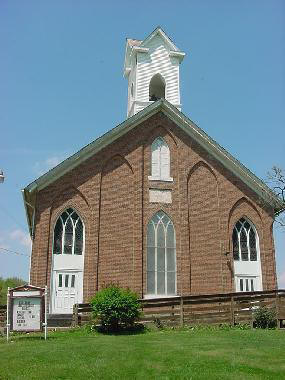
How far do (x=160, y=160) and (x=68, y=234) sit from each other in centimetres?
596

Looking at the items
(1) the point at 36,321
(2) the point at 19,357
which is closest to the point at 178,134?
(1) the point at 36,321

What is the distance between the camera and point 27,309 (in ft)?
53.7

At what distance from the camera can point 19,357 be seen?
39.4 ft

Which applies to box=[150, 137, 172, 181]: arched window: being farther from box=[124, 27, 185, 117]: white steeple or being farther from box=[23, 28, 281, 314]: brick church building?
box=[124, 27, 185, 117]: white steeple

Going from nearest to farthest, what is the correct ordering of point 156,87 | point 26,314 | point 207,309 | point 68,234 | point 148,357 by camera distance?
1. point 148,357
2. point 26,314
3. point 207,309
4. point 68,234
5. point 156,87

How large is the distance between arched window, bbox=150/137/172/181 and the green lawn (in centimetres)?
1025

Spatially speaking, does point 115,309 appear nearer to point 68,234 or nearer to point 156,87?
point 68,234

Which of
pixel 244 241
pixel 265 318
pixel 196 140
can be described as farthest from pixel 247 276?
pixel 196 140

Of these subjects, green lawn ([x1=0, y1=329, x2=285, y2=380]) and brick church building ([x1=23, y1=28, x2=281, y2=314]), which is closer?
green lawn ([x1=0, y1=329, x2=285, y2=380])

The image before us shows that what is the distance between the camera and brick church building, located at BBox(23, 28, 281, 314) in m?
22.4

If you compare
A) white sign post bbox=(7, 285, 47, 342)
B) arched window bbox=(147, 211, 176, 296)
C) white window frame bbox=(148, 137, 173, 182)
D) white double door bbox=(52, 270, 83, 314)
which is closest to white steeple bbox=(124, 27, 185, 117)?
white window frame bbox=(148, 137, 173, 182)

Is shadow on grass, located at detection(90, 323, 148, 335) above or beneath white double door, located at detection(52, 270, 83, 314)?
beneath

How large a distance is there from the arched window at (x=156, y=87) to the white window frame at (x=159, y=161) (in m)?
4.47

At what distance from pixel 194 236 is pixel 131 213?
324cm
